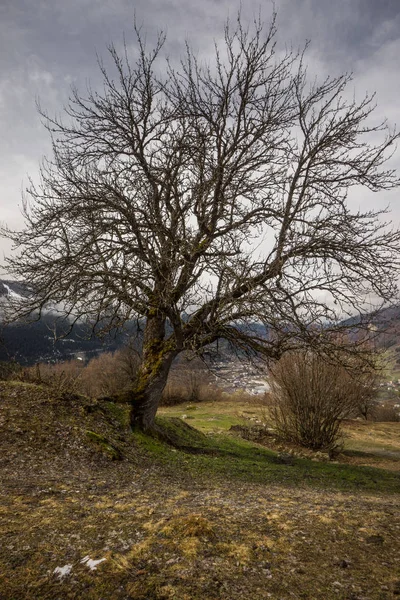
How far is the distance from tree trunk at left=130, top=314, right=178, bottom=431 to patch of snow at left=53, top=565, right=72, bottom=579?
530cm

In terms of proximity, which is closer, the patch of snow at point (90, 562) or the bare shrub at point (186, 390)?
the patch of snow at point (90, 562)

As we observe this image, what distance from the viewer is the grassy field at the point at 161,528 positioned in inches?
83.5

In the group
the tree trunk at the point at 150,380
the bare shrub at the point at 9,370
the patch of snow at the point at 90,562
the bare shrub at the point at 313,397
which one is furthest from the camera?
the bare shrub at the point at 313,397

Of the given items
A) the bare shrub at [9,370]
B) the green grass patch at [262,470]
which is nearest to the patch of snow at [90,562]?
the green grass patch at [262,470]

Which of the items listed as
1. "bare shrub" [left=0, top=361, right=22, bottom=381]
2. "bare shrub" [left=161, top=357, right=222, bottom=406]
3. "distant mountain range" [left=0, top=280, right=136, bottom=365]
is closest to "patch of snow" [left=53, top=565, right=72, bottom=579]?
"distant mountain range" [left=0, top=280, right=136, bottom=365]

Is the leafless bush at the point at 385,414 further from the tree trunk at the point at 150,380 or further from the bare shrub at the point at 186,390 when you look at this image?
the tree trunk at the point at 150,380

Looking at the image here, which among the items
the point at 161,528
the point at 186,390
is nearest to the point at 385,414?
the point at 186,390

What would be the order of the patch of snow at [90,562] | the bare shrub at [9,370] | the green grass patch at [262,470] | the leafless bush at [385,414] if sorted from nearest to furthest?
1. the patch of snow at [90,562]
2. the green grass patch at [262,470]
3. the bare shrub at [9,370]
4. the leafless bush at [385,414]

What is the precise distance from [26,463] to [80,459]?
0.75 m

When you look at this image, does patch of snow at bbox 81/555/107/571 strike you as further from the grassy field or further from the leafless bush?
the leafless bush

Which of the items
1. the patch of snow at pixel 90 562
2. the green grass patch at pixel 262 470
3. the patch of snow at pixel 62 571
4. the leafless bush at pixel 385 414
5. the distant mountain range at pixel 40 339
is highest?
the distant mountain range at pixel 40 339

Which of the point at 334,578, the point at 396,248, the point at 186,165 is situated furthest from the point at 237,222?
the point at 334,578

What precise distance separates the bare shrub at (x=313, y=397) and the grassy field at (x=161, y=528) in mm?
4505

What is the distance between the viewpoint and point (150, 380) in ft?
25.6
